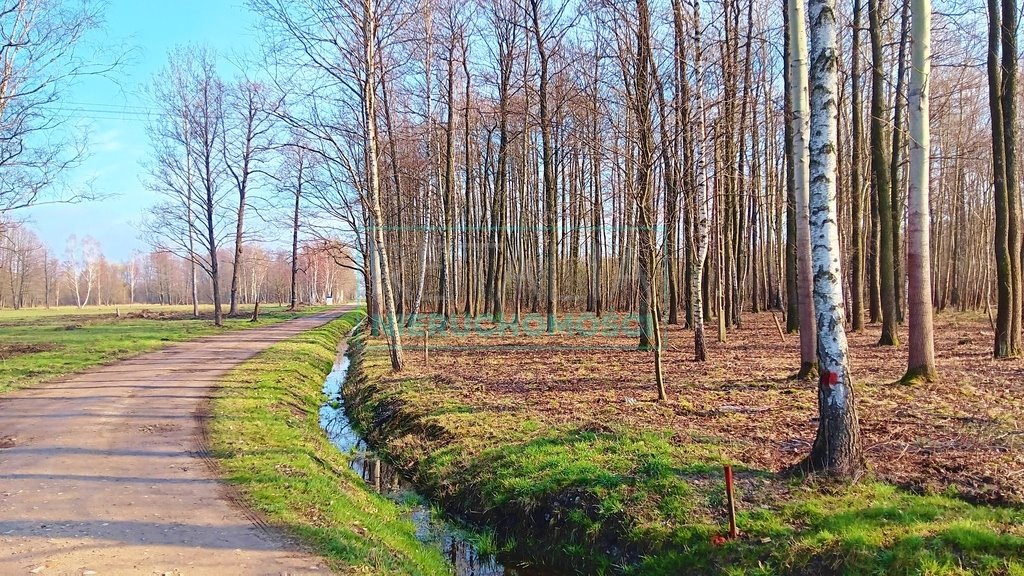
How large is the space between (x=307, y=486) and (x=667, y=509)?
4.07m

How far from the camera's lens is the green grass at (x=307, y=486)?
5094 millimetres

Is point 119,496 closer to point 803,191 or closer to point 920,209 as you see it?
point 803,191

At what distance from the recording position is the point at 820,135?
5.25 meters

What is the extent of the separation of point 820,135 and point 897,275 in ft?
51.2

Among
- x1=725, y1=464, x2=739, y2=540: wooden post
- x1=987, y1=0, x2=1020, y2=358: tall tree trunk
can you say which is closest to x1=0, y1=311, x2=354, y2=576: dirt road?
x1=725, y1=464, x2=739, y2=540: wooden post

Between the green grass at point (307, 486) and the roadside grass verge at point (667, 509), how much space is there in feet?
3.71

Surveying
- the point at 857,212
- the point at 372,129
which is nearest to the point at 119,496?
the point at 372,129

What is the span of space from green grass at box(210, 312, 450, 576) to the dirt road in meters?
0.26

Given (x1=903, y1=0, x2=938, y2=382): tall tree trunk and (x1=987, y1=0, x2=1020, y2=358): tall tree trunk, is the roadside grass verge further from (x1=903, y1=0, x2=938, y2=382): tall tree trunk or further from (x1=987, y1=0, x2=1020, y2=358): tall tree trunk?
(x1=987, y1=0, x2=1020, y2=358): tall tree trunk

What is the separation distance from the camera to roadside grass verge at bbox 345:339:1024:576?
4016 mm

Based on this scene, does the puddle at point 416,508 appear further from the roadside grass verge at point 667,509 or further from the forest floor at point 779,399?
the forest floor at point 779,399

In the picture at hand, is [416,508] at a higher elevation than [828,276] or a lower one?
lower

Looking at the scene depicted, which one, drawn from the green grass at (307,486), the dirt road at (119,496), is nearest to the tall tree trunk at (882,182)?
the green grass at (307,486)

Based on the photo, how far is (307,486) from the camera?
251 inches
